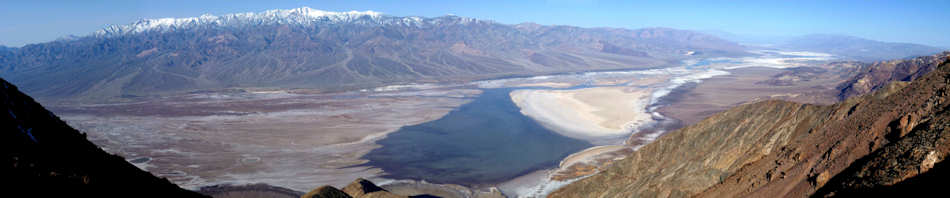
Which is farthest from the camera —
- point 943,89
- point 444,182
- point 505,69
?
point 505,69

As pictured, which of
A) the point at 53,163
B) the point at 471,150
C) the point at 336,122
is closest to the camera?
the point at 53,163

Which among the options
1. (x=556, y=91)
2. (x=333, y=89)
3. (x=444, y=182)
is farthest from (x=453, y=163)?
(x=333, y=89)

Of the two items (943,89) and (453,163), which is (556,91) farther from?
(943,89)

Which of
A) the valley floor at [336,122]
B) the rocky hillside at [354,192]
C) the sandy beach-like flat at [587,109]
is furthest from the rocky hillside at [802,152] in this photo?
the sandy beach-like flat at [587,109]

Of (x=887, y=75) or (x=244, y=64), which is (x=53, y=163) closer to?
(x=887, y=75)

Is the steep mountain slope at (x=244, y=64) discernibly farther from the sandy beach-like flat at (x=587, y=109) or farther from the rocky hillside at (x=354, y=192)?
the rocky hillside at (x=354, y=192)

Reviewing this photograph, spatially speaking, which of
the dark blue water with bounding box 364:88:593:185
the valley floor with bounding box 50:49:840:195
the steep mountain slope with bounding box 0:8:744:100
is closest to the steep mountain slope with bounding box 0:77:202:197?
the valley floor with bounding box 50:49:840:195

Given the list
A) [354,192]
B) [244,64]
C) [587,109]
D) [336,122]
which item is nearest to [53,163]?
[354,192]
